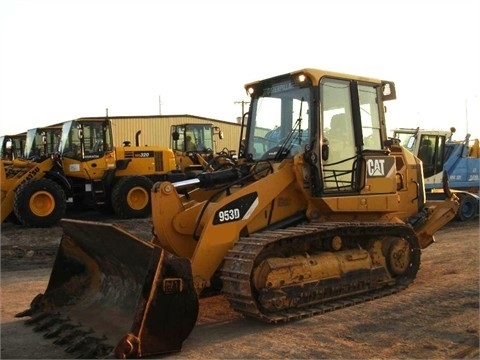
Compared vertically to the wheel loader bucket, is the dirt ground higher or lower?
lower

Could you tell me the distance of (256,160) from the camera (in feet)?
25.2

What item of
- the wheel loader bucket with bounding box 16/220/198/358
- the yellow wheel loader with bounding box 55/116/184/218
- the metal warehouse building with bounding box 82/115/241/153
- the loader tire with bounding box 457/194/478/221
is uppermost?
the metal warehouse building with bounding box 82/115/241/153

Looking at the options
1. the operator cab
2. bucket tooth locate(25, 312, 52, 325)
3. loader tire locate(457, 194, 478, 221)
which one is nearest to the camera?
bucket tooth locate(25, 312, 52, 325)

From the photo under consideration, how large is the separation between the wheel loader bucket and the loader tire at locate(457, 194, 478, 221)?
1220 centimetres

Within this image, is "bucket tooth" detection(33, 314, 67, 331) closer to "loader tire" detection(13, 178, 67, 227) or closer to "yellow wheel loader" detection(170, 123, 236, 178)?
"loader tire" detection(13, 178, 67, 227)

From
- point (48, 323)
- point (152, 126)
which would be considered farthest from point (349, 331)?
point (152, 126)

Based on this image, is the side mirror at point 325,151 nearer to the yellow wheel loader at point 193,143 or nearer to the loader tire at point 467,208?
the loader tire at point 467,208

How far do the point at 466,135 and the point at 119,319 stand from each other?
1536 centimetres

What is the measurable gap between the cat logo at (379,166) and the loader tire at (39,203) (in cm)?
977

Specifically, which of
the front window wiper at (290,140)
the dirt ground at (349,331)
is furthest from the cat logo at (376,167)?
the dirt ground at (349,331)

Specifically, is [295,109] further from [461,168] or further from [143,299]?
[461,168]

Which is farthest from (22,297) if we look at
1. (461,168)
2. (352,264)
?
(461,168)

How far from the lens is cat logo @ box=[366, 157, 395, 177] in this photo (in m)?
7.33

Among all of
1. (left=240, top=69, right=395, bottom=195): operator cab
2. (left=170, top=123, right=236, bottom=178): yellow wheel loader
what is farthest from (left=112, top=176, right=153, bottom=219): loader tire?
(left=240, top=69, right=395, bottom=195): operator cab
